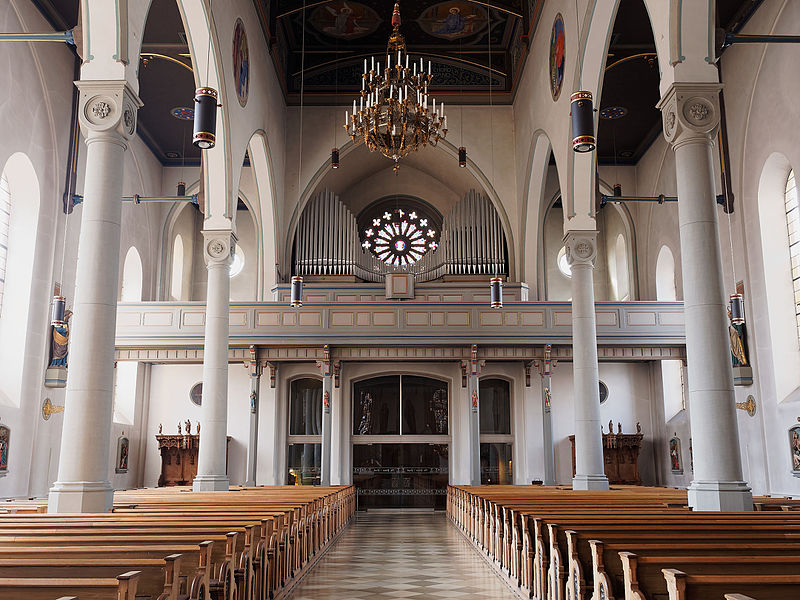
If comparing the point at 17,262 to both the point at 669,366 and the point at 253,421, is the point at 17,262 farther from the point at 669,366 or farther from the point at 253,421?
the point at 669,366

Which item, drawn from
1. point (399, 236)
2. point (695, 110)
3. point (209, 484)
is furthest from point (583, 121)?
point (399, 236)

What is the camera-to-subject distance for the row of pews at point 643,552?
357cm

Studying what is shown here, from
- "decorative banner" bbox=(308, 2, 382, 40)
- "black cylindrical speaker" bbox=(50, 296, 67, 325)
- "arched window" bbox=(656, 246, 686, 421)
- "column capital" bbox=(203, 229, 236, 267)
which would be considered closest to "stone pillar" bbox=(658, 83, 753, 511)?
"column capital" bbox=(203, 229, 236, 267)

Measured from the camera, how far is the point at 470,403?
20.3 m

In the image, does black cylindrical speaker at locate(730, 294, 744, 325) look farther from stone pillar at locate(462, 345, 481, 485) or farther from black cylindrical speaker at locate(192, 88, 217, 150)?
black cylindrical speaker at locate(192, 88, 217, 150)

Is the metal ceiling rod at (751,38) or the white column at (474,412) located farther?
the white column at (474,412)

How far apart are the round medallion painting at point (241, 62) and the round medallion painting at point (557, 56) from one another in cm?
680

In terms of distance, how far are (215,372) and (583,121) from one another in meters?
8.74

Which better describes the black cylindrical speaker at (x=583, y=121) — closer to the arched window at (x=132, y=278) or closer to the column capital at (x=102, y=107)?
the column capital at (x=102, y=107)

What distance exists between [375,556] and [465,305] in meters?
9.24

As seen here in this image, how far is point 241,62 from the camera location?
16.2m

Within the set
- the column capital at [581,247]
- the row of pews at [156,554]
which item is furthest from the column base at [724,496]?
the column capital at [581,247]

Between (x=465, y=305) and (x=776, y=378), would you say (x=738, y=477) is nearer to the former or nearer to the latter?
(x=776, y=378)

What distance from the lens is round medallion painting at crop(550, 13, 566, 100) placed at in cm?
1561
